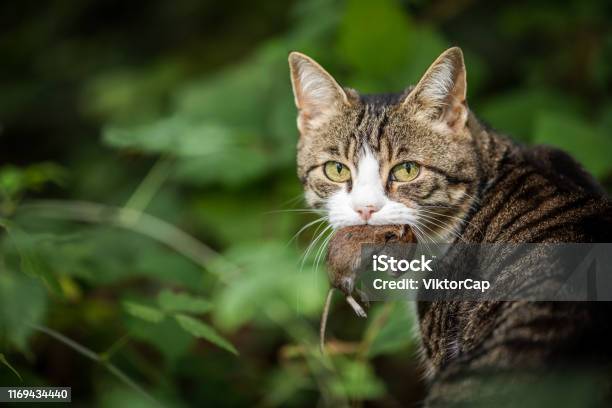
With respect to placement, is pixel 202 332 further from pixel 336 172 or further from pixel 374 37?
pixel 374 37

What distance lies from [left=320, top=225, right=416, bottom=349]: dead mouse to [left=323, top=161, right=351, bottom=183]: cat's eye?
26cm

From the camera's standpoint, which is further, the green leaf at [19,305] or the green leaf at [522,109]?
the green leaf at [522,109]

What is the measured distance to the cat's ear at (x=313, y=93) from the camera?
95.7 inches

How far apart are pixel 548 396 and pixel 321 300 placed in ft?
5.13

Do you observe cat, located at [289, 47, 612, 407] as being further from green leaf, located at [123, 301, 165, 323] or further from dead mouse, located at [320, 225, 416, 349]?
green leaf, located at [123, 301, 165, 323]

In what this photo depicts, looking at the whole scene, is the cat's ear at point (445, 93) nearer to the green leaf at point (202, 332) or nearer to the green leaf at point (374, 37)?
the green leaf at point (202, 332)

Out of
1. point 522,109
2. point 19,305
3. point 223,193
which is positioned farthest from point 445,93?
point 223,193

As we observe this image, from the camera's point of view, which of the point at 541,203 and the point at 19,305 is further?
the point at 19,305

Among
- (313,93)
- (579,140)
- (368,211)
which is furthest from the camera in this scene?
(579,140)

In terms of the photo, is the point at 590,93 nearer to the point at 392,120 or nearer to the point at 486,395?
Answer: the point at 392,120

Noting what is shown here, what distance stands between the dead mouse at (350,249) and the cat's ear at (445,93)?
0.44 meters

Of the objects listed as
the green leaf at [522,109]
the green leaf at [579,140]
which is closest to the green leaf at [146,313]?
the green leaf at [579,140]

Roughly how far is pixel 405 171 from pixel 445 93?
31 cm

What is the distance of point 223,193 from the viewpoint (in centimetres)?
398
